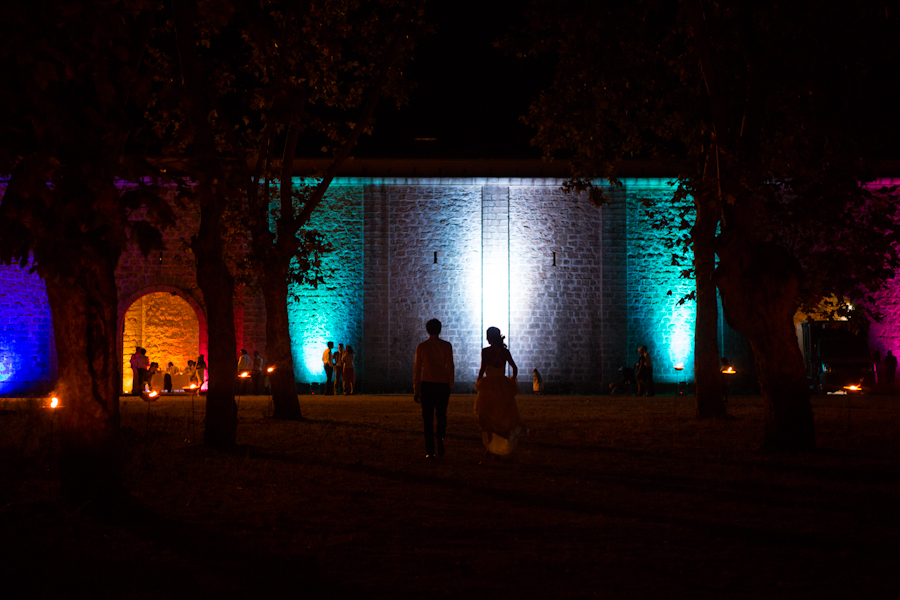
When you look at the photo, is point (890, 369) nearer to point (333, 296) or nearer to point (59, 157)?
point (333, 296)

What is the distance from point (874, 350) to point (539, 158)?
41.4ft

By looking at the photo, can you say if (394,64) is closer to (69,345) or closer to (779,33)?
(779,33)

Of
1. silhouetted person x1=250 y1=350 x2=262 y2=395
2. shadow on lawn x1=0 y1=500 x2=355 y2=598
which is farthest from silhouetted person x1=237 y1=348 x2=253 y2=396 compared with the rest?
shadow on lawn x1=0 y1=500 x2=355 y2=598

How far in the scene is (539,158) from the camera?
2706cm

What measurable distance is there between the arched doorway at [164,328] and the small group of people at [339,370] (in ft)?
18.7

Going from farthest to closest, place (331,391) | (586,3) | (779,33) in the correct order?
(331,391)
(586,3)
(779,33)

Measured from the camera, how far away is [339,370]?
83.4 feet

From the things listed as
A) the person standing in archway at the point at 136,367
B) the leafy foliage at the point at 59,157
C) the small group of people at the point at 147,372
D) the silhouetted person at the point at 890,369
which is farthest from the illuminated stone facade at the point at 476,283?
the leafy foliage at the point at 59,157

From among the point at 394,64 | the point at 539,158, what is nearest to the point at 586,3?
the point at 394,64

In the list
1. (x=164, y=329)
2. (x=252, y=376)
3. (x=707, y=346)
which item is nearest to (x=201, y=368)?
(x=252, y=376)

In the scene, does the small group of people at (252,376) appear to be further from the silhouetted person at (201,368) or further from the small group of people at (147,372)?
the small group of people at (147,372)

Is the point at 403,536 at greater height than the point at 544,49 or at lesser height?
lesser

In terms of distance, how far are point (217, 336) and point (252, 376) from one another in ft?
50.2

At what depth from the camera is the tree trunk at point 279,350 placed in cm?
1466
